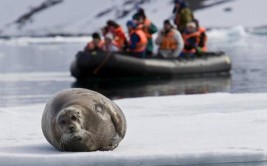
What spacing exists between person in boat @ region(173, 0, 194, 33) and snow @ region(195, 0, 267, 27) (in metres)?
69.7

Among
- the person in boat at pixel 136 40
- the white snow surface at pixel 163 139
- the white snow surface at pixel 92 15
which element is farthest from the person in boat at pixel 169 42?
the white snow surface at pixel 92 15

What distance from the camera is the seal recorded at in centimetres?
584

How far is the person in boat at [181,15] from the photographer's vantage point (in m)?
17.3

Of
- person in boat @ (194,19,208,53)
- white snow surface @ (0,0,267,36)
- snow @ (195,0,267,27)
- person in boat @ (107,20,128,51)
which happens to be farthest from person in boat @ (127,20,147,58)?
white snow surface @ (0,0,267,36)

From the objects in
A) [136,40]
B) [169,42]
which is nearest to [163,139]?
[136,40]

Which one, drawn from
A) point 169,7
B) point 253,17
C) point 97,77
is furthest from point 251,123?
point 169,7

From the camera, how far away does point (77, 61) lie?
16.2 metres

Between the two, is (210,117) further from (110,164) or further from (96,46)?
(96,46)

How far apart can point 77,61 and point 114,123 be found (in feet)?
33.3

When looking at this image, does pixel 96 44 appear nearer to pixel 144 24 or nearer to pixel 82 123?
pixel 144 24

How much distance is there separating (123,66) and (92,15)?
284 feet

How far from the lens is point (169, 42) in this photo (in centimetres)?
1672

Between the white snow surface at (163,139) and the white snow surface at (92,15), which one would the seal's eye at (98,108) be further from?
the white snow surface at (92,15)

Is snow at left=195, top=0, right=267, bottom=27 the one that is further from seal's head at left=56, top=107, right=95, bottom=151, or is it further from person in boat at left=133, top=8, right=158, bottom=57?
seal's head at left=56, top=107, right=95, bottom=151
